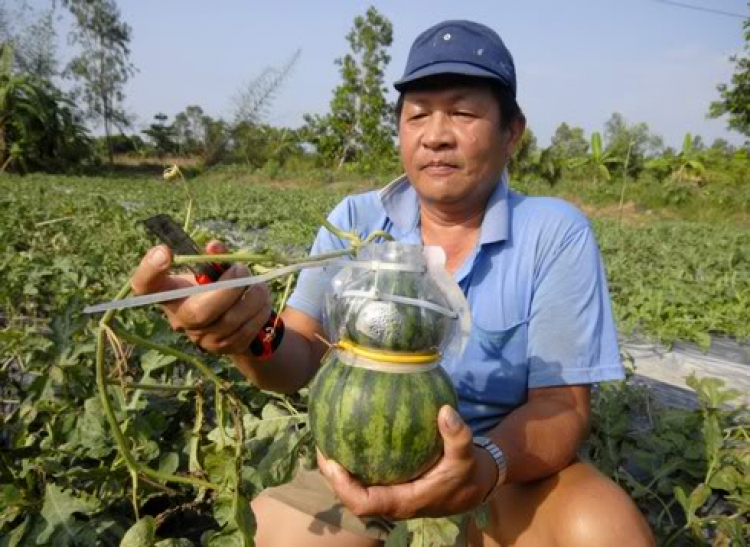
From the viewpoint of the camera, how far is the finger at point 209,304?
4.21 feet

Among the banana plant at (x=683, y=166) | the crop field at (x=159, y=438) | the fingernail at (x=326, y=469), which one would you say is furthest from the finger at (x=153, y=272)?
the banana plant at (x=683, y=166)

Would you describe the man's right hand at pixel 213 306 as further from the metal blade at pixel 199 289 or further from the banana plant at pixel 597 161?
the banana plant at pixel 597 161

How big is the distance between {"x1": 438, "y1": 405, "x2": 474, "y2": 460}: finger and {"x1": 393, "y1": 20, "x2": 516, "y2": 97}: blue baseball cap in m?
1.04

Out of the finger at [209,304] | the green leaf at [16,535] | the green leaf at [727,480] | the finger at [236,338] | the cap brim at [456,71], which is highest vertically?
the cap brim at [456,71]

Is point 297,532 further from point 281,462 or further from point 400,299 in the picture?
point 400,299

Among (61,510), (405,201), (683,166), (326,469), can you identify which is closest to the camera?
(326,469)

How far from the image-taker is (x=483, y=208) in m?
2.05

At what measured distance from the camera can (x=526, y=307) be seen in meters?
1.90

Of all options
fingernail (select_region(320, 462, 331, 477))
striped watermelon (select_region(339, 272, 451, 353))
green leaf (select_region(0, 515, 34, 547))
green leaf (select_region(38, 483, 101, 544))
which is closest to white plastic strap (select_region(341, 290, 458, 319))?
striped watermelon (select_region(339, 272, 451, 353))

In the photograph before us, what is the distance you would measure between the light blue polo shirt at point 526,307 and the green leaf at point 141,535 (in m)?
0.75

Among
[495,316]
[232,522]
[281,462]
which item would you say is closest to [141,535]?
[232,522]

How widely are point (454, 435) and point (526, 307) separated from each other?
0.81 meters

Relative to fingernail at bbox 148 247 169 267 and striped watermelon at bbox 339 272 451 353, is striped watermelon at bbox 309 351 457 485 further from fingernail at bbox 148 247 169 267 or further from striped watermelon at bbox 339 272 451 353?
fingernail at bbox 148 247 169 267

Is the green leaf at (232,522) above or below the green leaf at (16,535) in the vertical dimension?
above
